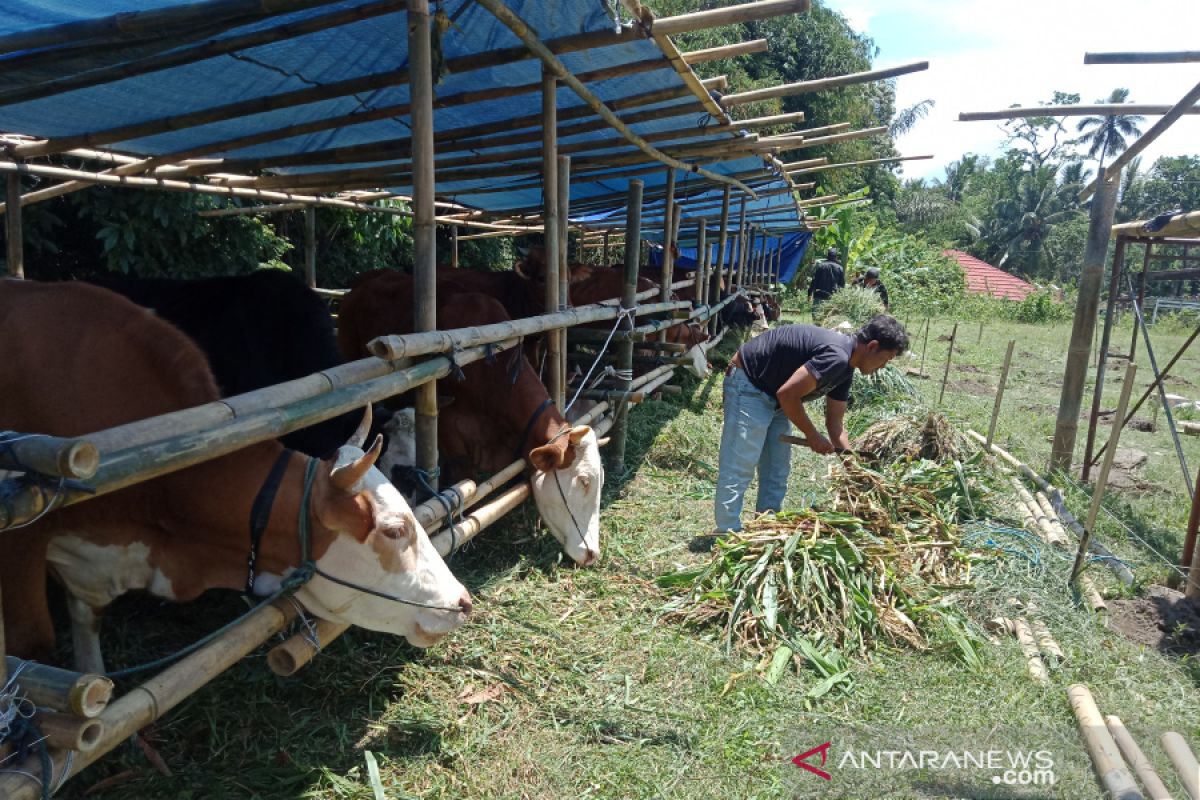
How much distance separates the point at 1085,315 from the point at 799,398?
12.7 ft

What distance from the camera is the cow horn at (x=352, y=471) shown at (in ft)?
7.65

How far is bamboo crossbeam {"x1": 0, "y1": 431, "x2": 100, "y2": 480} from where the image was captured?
1.36 meters

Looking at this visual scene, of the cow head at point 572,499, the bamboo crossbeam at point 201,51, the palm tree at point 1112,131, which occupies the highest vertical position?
the palm tree at point 1112,131

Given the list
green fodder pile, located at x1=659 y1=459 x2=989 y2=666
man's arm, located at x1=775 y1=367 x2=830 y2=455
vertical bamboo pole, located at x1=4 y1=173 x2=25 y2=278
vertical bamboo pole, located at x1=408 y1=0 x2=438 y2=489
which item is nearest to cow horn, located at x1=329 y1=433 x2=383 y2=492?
vertical bamboo pole, located at x1=408 y1=0 x2=438 y2=489

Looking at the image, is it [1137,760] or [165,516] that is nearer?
[165,516]

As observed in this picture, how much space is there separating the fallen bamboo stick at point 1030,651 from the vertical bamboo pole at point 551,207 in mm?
2891

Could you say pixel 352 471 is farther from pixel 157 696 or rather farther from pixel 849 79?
pixel 849 79

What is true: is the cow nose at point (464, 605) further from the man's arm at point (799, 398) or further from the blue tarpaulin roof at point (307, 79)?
the man's arm at point (799, 398)

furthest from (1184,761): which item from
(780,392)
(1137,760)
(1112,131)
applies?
(1112,131)

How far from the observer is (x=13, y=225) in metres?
4.83

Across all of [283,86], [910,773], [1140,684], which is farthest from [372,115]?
[1140,684]

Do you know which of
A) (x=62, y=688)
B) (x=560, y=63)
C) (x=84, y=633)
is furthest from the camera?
(x=560, y=63)

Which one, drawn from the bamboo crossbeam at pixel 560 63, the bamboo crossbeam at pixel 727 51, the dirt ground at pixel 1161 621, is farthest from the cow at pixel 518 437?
the dirt ground at pixel 1161 621

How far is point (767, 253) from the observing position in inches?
879
